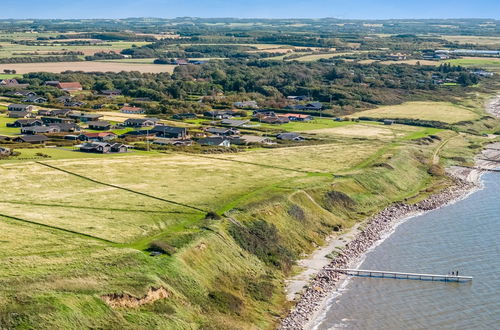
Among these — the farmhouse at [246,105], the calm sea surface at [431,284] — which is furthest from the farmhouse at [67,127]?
the calm sea surface at [431,284]

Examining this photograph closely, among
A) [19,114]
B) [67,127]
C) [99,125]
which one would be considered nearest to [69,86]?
[19,114]

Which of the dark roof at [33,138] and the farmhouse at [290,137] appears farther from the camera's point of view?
the farmhouse at [290,137]

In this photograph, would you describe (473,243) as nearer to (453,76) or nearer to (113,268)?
(113,268)

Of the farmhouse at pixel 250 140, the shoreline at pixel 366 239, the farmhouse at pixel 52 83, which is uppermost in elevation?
the farmhouse at pixel 52 83

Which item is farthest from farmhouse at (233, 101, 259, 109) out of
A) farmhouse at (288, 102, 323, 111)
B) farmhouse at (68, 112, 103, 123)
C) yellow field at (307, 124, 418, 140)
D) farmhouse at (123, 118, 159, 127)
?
farmhouse at (68, 112, 103, 123)

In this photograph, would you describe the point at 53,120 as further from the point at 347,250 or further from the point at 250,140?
the point at 347,250

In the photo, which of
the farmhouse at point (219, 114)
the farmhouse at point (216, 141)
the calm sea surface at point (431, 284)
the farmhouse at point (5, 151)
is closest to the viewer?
the calm sea surface at point (431, 284)

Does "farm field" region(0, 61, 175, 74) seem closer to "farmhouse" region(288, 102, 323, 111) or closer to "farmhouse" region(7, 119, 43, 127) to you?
"farmhouse" region(288, 102, 323, 111)

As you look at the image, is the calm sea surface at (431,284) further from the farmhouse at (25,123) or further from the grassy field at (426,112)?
the farmhouse at (25,123)
